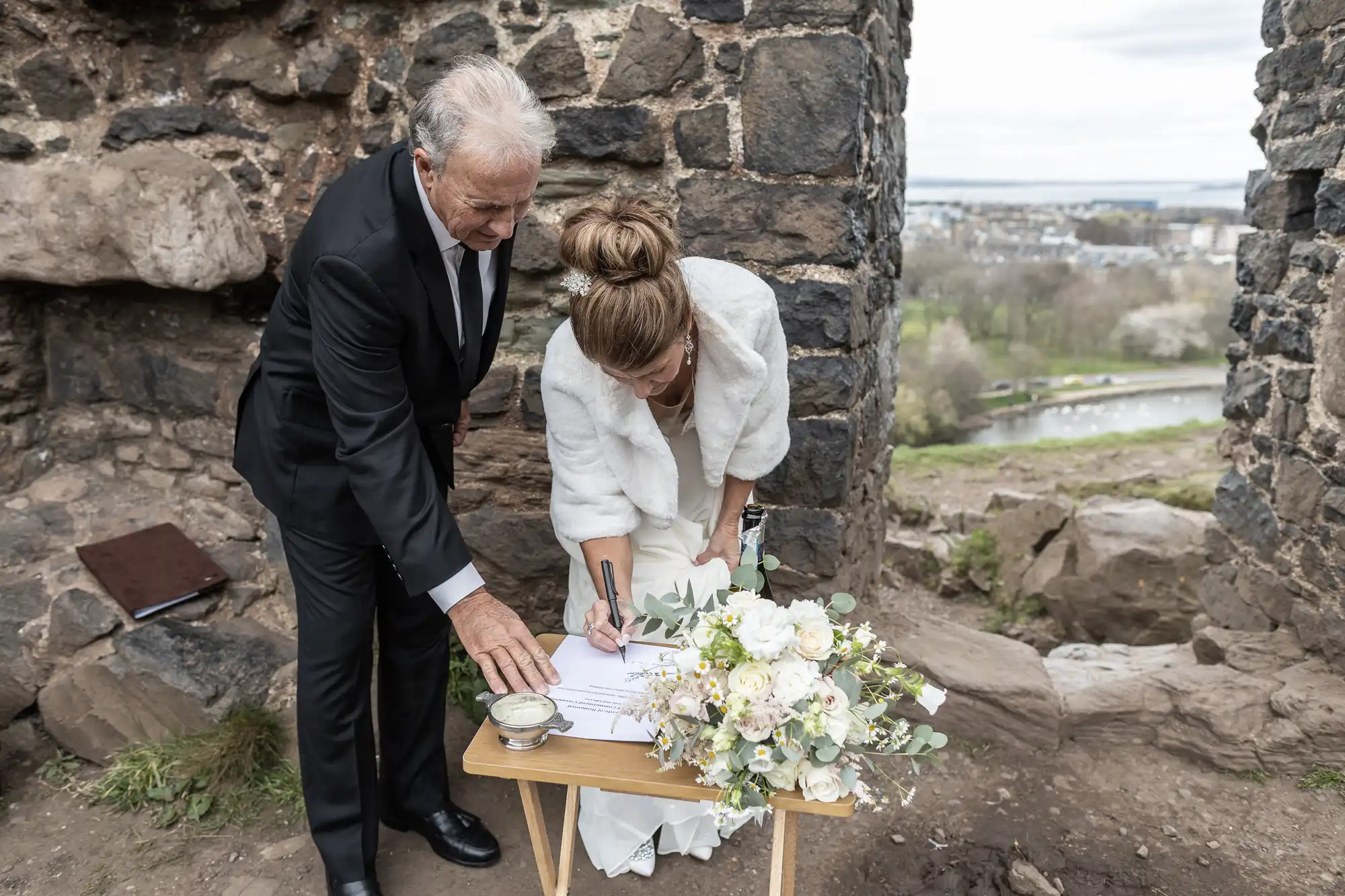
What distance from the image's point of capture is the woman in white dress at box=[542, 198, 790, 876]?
6.01ft

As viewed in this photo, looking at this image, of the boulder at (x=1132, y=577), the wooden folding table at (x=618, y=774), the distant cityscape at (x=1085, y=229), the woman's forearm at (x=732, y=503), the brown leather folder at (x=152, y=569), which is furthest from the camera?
the distant cityscape at (x=1085, y=229)

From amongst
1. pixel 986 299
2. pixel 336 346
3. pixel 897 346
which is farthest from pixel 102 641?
pixel 986 299

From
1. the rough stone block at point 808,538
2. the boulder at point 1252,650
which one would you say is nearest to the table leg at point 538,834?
the rough stone block at point 808,538

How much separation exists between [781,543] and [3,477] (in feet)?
9.06

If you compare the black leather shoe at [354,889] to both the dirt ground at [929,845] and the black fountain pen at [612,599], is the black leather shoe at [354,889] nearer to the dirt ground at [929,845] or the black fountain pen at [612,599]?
the dirt ground at [929,845]

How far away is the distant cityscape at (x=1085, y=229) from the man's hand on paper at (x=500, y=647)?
41.7 ft

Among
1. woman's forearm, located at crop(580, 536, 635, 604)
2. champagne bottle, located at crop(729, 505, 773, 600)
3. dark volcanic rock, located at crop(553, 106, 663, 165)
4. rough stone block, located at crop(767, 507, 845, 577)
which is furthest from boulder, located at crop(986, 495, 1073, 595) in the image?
woman's forearm, located at crop(580, 536, 635, 604)

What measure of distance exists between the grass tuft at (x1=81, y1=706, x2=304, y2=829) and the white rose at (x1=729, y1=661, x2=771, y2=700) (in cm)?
176

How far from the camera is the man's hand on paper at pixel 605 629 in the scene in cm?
205

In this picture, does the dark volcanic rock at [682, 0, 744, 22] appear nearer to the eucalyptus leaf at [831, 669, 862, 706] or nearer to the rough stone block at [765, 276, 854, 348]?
the rough stone block at [765, 276, 854, 348]

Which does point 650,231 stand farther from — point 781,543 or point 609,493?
point 781,543

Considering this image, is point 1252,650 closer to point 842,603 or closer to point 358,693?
point 842,603

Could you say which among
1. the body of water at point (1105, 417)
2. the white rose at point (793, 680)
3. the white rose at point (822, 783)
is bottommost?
the body of water at point (1105, 417)

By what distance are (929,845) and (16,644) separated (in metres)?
2.85
